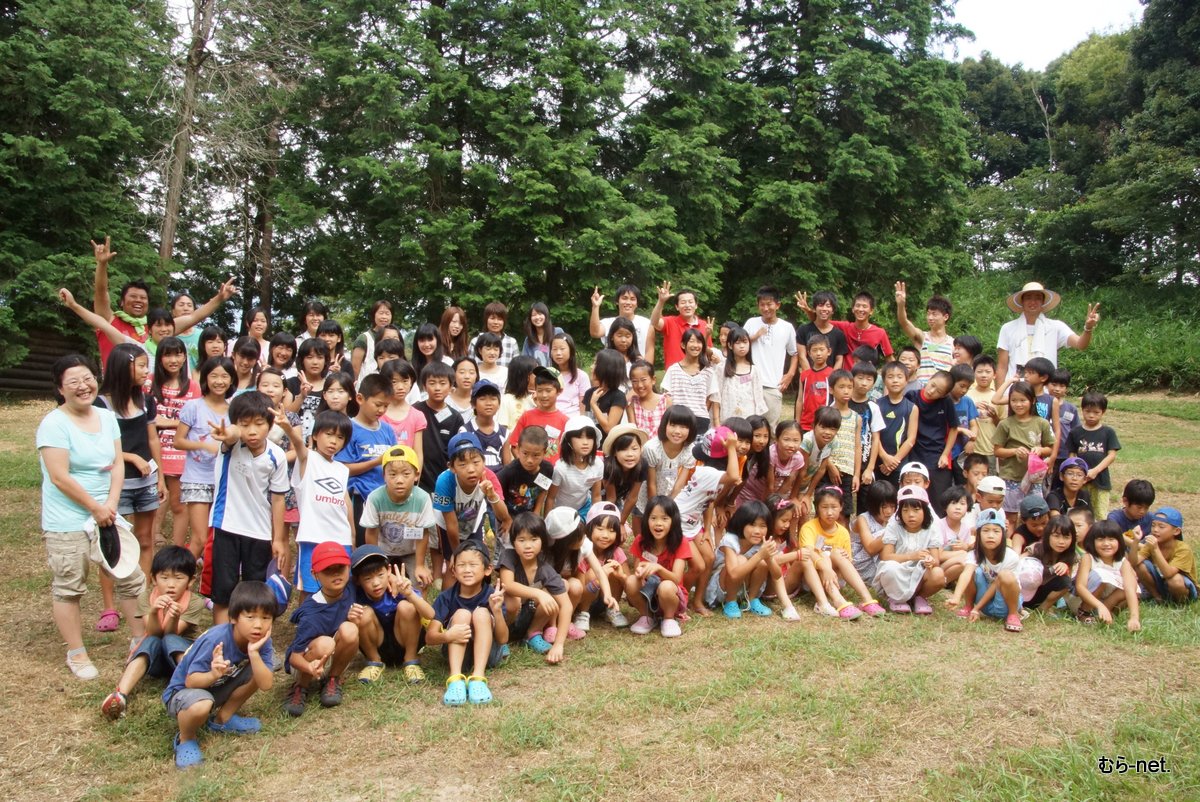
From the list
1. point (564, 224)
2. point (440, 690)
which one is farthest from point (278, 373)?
point (564, 224)

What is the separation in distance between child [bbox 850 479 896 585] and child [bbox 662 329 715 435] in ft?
4.39

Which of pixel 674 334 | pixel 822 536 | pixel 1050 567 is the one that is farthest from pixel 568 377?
pixel 1050 567

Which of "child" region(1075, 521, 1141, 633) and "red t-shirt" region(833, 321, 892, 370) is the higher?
"red t-shirt" region(833, 321, 892, 370)

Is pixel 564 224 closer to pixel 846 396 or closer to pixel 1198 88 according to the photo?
pixel 846 396

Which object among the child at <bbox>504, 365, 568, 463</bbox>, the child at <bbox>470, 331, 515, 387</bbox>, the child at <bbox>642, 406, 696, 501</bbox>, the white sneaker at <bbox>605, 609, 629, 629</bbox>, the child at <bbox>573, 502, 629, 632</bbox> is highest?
the child at <bbox>470, 331, 515, 387</bbox>

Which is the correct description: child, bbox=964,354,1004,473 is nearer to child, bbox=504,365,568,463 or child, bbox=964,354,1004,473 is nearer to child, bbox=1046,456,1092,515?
child, bbox=1046,456,1092,515

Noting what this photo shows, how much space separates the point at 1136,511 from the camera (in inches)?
225

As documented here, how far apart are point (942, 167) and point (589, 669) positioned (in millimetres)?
14616

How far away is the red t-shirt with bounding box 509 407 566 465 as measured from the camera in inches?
219

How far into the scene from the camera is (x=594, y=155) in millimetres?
13750

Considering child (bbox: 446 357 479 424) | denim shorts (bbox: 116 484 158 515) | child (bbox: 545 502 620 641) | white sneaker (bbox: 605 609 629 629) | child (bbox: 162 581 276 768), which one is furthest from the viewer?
child (bbox: 446 357 479 424)

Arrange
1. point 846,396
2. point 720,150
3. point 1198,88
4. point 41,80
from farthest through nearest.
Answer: point 1198,88 < point 720,150 < point 41,80 < point 846,396

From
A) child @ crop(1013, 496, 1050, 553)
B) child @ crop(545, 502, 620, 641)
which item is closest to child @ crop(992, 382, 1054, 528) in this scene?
child @ crop(1013, 496, 1050, 553)

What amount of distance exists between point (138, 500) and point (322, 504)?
1.30m
